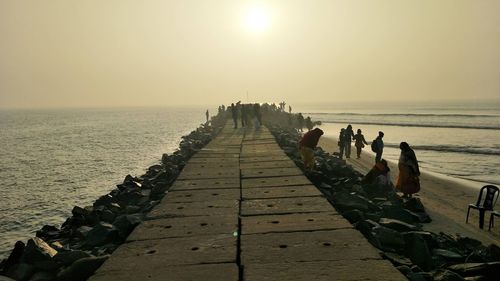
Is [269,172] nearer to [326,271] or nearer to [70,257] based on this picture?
[70,257]

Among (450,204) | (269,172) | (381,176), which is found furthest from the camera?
(450,204)

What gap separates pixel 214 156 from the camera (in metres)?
11.9

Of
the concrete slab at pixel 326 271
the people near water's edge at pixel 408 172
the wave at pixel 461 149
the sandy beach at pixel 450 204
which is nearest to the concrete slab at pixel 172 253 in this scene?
the concrete slab at pixel 326 271

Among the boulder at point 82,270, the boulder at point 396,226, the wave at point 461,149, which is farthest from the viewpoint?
the wave at point 461,149

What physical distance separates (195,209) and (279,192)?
5.29 feet

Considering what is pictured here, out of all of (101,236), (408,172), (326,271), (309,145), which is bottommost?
(101,236)

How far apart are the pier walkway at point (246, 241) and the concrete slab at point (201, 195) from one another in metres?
0.02

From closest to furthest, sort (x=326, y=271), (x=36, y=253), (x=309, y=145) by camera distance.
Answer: (x=326, y=271)
(x=36, y=253)
(x=309, y=145)

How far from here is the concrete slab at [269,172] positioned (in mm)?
8281

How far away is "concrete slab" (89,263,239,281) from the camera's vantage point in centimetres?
346

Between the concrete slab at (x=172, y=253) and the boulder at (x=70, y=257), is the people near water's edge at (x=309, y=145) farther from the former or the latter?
the boulder at (x=70, y=257)

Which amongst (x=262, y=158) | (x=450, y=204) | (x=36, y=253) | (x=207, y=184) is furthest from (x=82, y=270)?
(x=450, y=204)

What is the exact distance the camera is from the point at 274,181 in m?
7.67

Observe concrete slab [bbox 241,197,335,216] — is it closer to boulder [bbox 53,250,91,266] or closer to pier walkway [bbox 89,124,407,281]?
pier walkway [bbox 89,124,407,281]
